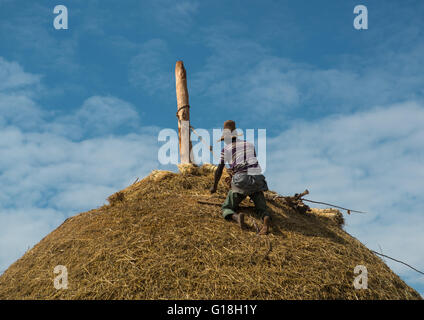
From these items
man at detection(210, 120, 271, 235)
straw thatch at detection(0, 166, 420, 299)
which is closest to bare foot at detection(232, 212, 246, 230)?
man at detection(210, 120, 271, 235)

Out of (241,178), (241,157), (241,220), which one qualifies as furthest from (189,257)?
(241,157)

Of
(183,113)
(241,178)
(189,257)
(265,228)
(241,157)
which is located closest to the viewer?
(189,257)

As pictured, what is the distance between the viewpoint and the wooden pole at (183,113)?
10664 millimetres

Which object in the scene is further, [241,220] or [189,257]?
[241,220]

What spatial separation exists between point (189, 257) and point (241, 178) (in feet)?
6.66

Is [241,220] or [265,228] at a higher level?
[241,220]

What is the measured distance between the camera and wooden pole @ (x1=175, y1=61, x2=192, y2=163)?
10.7 m

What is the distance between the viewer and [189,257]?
21.8ft

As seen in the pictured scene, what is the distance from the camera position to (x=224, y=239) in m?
7.15

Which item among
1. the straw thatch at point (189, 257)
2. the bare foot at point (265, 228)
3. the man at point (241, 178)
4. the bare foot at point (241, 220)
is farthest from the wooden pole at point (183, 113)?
the bare foot at point (265, 228)

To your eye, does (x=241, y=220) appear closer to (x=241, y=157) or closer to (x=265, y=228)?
(x=265, y=228)

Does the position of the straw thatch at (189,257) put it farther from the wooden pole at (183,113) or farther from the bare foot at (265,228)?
the wooden pole at (183,113)
